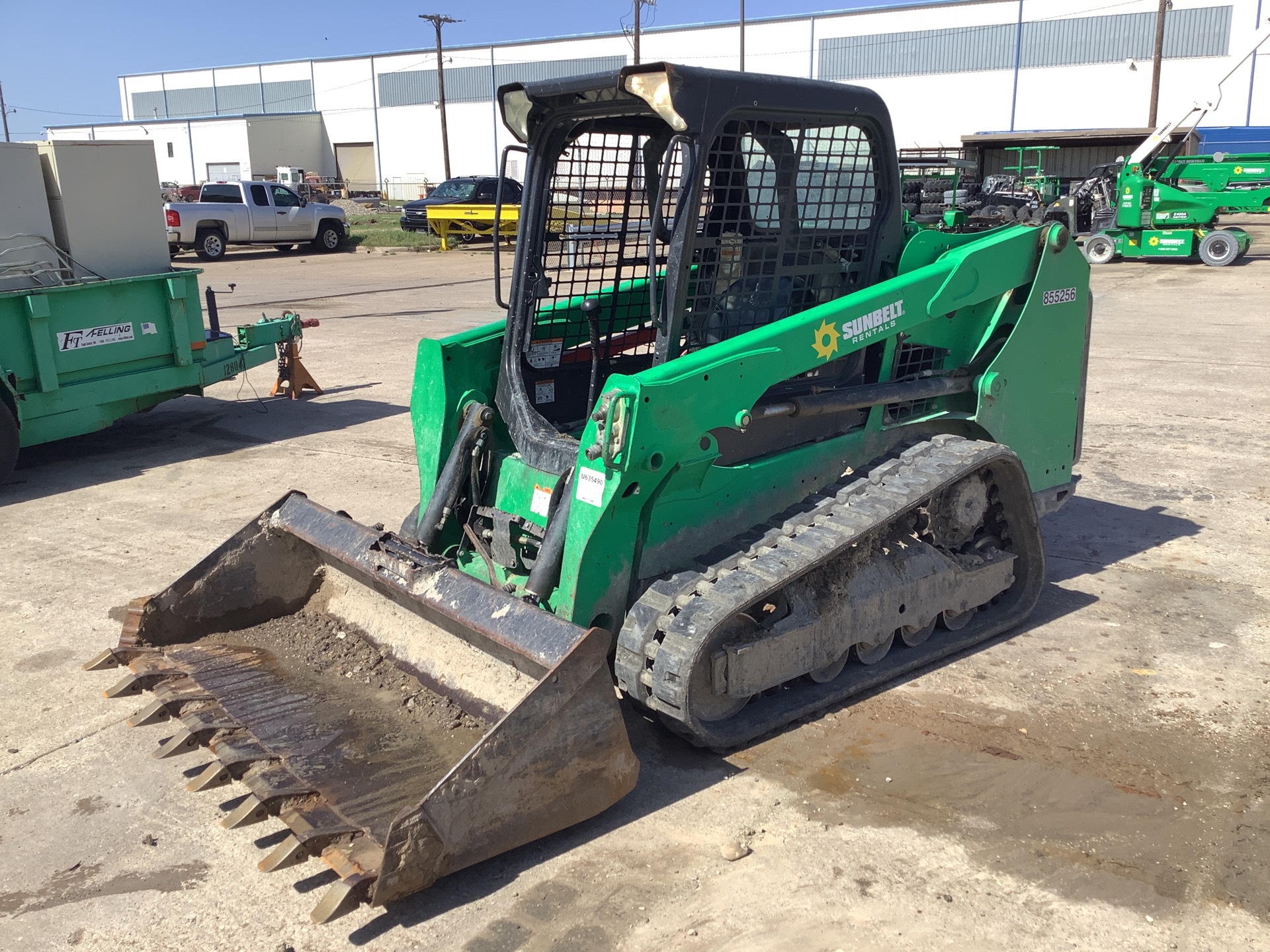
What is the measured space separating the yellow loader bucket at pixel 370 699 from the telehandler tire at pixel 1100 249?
19.8 meters

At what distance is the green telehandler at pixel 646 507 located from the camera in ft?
11.4

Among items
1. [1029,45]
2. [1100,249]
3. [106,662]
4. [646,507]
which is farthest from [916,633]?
[1029,45]

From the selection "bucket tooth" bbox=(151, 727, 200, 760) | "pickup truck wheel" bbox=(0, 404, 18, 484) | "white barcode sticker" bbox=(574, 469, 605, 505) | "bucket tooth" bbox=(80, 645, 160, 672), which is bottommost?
"bucket tooth" bbox=(151, 727, 200, 760)

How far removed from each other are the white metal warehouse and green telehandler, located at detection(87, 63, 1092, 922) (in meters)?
20.1

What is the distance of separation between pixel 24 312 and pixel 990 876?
7.26 m

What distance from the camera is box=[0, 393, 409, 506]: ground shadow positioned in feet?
26.2

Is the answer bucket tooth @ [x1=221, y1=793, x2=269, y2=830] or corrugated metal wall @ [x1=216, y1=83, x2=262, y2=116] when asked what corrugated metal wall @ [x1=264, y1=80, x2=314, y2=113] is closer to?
corrugated metal wall @ [x1=216, y1=83, x2=262, y2=116]

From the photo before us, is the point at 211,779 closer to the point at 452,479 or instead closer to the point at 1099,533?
the point at 452,479

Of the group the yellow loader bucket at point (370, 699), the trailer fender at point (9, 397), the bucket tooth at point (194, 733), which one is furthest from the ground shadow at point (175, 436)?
the bucket tooth at point (194, 733)

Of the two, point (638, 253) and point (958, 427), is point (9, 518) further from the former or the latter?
point (958, 427)

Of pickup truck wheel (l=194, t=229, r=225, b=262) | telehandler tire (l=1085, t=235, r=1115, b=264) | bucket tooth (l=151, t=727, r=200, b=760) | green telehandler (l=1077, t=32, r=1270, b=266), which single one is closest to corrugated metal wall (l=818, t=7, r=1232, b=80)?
green telehandler (l=1077, t=32, r=1270, b=266)

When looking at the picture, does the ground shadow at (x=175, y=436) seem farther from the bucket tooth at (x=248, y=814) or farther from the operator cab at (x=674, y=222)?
the bucket tooth at (x=248, y=814)

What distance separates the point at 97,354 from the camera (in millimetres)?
8109

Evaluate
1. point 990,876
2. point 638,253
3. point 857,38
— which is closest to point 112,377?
point 638,253
